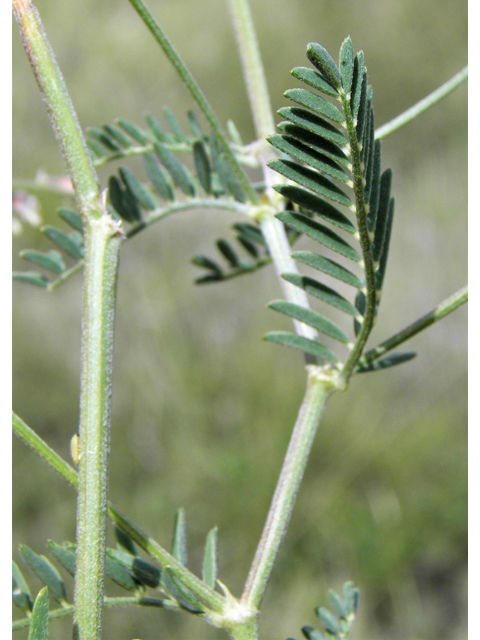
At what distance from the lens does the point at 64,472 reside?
214mm

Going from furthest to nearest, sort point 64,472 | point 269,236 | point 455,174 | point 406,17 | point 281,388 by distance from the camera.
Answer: point 406,17 < point 455,174 < point 281,388 < point 269,236 < point 64,472

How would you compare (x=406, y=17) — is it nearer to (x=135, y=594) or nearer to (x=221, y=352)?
(x=221, y=352)

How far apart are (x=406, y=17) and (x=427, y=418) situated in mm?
3177

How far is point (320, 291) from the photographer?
29 cm

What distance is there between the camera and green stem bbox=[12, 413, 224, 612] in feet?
0.69

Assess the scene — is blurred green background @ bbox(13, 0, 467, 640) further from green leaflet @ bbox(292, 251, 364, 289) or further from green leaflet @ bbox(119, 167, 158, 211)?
green leaflet @ bbox(292, 251, 364, 289)

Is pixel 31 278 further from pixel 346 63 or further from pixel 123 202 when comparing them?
pixel 346 63

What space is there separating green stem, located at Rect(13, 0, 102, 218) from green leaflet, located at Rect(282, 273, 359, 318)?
4.0 inches

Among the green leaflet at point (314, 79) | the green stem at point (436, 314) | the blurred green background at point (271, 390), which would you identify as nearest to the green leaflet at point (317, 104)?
Answer: the green leaflet at point (314, 79)

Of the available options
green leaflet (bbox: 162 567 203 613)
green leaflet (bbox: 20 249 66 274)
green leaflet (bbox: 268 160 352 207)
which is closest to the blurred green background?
green leaflet (bbox: 20 249 66 274)

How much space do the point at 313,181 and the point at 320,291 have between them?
0.07 metres

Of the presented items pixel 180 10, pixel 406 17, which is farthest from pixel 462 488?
pixel 180 10

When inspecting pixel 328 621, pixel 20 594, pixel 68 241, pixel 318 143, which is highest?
pixel 68 241

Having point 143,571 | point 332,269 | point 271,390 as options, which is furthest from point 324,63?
point 271,390
